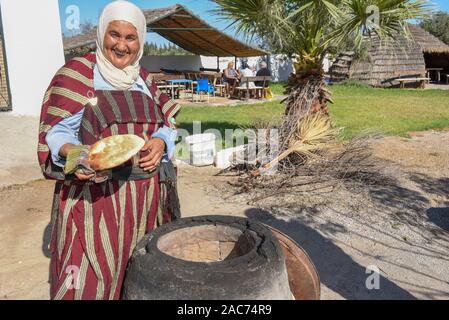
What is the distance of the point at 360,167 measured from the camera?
5.79 meters

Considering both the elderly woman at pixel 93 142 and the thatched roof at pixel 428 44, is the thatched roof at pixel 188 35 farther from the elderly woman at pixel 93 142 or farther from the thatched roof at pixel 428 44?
the thatched roof at pixel 428 44

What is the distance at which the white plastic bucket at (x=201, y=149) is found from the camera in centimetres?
651

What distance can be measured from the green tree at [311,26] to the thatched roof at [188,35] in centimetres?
770

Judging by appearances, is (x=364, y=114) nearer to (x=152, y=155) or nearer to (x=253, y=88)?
(x=253, y=88)

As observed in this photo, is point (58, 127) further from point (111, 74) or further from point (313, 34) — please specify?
point (313, 34)

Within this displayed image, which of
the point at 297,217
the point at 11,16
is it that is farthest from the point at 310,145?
the point at 11,16

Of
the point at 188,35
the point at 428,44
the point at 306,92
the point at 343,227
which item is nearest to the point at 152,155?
the point at 343,227

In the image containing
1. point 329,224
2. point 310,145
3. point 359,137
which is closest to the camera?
point 329,224

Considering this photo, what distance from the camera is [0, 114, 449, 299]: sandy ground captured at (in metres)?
3.24

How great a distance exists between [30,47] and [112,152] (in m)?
8.58

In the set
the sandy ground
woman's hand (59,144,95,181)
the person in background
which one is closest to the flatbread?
woman's hand (59,144,95,181)

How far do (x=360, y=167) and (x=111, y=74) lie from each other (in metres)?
4.49

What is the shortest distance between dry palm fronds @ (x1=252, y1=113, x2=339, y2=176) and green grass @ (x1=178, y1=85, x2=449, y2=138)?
2389 millimetres

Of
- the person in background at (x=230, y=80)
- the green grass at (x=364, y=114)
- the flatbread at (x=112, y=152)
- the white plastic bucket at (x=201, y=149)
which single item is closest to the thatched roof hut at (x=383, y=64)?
the green grass at (x=364, y=114)
